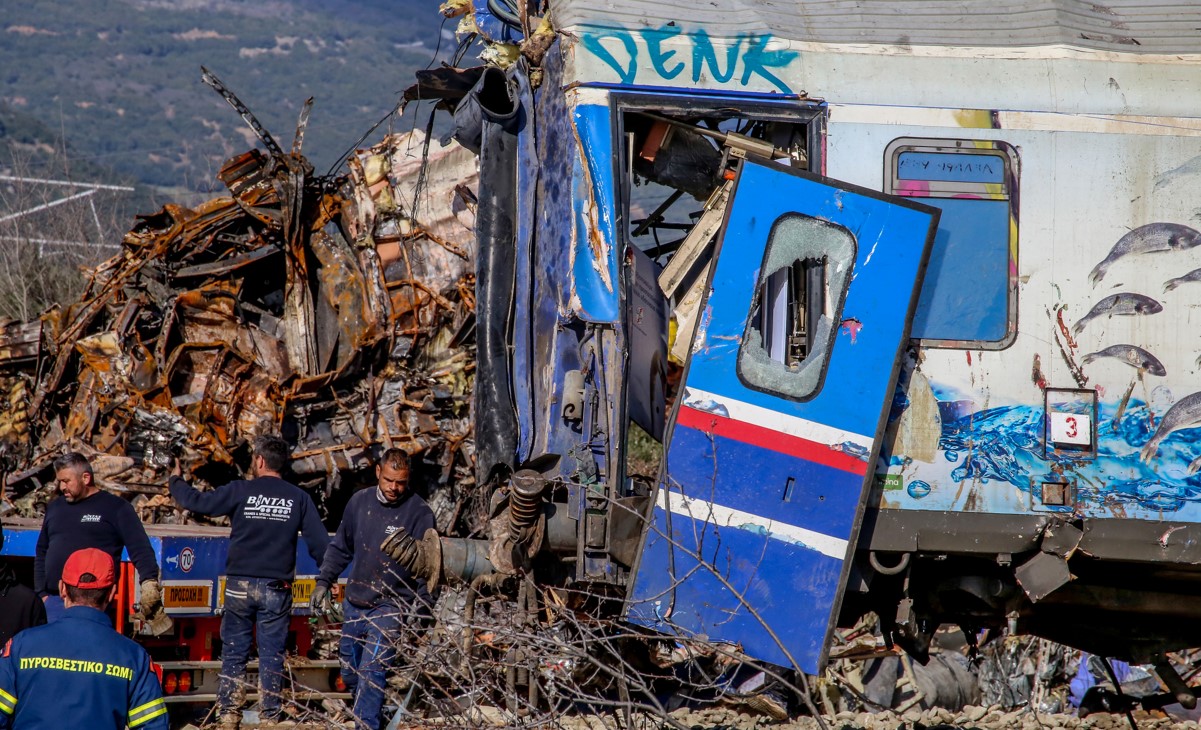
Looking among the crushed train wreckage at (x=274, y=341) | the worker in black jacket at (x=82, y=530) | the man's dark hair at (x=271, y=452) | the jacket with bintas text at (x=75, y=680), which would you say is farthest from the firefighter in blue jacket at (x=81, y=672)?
the crushed train wreckage at (x=274, y=341)

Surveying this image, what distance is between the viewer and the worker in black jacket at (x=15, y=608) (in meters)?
5.68

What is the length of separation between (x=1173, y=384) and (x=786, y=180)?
1921 millimetres

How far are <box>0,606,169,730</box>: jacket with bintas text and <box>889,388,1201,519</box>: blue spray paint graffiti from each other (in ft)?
10.3

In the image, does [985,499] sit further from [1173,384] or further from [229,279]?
[229,279]

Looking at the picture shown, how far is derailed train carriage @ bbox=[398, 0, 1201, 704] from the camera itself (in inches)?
216

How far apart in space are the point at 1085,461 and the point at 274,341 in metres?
7.01

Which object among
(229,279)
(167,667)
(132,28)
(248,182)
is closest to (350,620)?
(167,667)

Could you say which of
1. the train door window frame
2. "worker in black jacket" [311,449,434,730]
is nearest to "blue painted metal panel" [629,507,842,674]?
the train door window frame

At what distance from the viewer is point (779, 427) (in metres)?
5.52

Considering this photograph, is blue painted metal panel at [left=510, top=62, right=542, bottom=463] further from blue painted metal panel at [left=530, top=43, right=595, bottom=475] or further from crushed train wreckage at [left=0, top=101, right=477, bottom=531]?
crushed train wreckage at [left=0, top=101, right=477, bottom=531]

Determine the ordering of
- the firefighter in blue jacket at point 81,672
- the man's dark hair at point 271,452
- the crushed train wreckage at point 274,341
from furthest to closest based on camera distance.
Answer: the crushed train wreckage at point 274,341 → the man's dark hair at point 271,452 → the firefighter in blue jacket at point 81,672

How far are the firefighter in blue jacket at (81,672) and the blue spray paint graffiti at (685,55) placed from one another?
2937 millimetres

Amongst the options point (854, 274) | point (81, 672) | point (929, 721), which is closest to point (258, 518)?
point (81, 672)

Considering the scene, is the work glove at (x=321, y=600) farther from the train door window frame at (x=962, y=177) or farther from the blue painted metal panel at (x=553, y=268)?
the train door window frame at (x=962, y=177)
